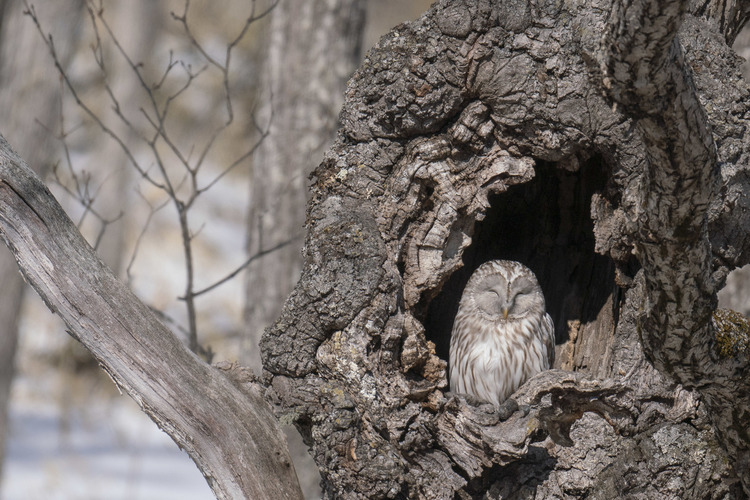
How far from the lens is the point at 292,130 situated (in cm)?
633

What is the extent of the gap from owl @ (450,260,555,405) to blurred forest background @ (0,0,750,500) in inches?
48.5

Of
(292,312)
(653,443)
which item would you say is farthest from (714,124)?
(292,312)

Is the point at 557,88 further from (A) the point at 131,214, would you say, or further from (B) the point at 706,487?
(A) the point at 131,214

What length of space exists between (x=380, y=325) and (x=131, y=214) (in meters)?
13.1

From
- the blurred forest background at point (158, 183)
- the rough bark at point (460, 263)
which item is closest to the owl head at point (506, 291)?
the rough bark at point (460, 263)

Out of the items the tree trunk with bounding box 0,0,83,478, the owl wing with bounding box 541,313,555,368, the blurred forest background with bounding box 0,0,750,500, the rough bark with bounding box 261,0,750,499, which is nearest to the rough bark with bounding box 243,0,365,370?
the blurred forest background with bounding box 0,0,750,500

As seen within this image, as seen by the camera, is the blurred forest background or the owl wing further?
the blurred forest background

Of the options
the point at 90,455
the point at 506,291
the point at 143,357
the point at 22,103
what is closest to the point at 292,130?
the point at 506,291

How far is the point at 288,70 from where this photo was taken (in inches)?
251

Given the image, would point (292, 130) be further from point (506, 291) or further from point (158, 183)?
point (158, 183)

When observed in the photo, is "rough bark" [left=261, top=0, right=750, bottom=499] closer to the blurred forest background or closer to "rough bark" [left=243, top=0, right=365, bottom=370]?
the blurred forest background

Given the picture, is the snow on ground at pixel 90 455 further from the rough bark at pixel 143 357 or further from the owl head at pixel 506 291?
the rough bark at pixel 143 357

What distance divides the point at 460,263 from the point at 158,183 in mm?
6013

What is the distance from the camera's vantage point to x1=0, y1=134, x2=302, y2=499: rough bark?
9.96 ft
